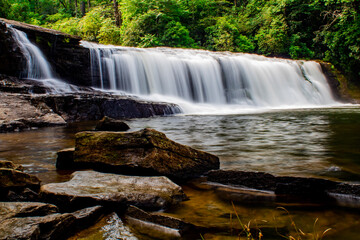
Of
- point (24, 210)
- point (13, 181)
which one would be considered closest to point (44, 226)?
point (24, 210)

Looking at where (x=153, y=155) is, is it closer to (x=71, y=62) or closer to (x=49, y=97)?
(x=49, y=97)

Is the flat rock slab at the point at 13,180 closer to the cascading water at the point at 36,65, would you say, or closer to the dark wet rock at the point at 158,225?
the dark wet rock at the point at 158,225

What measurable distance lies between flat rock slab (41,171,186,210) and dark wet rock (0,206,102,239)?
0.24m

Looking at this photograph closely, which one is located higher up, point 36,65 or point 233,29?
point 233,29

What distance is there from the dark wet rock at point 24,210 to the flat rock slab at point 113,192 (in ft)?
0.83

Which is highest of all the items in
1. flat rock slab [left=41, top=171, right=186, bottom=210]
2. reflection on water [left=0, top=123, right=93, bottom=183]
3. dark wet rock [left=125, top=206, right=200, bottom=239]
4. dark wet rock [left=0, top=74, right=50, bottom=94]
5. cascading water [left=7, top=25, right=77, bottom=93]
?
cascading water [left=7, top=25, right=77, bottom=93]

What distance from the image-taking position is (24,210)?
1.97 metres

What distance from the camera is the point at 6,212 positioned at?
1.94 m

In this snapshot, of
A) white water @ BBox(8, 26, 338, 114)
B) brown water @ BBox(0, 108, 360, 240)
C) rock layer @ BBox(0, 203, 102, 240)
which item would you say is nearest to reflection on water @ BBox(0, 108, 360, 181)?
brown water @ BBox(0, 108, 360, 240)

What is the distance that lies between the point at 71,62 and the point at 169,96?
536 cm

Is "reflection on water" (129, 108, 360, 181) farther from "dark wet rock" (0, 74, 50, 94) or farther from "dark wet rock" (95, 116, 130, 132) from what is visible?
"dark wet rock" (0, 74, 50, 94)

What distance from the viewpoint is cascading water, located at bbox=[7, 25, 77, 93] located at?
40.5 ft

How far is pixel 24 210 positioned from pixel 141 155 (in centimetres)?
151

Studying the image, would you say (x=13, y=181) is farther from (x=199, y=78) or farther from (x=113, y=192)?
(x=199, y=78)
